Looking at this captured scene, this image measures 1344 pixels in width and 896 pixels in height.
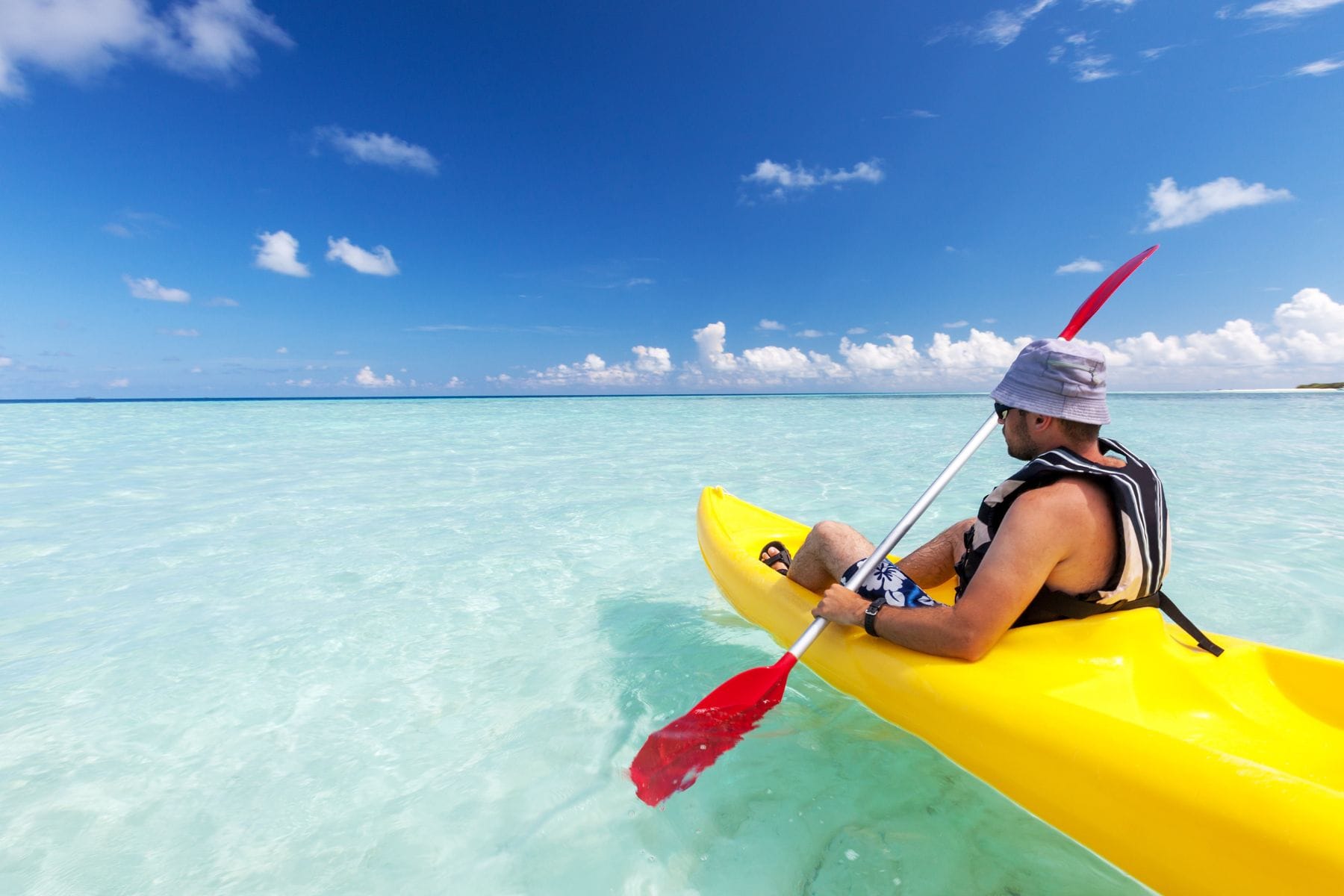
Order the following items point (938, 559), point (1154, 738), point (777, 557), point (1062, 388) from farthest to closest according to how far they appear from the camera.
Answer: point (777, 557) → point (938, 559) → point (1062, 388) → point (1154, 738)

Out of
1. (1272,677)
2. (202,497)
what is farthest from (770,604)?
(202,497)

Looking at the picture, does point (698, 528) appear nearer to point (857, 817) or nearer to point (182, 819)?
point (857, 817)

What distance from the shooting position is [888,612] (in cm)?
211

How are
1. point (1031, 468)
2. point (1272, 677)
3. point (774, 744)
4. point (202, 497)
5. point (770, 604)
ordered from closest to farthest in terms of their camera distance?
point (1031, 468) < point (1272, 677) < point (774, 744) < point (770, 604) < point (202, 497)

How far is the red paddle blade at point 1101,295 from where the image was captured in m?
2.94

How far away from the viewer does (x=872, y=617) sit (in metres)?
2.14

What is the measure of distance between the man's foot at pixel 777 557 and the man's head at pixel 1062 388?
1.47 meters

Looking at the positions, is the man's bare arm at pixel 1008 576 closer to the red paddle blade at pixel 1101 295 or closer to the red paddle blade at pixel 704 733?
the red paddle blade at pixel 704 733

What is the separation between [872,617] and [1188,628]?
3.16ft

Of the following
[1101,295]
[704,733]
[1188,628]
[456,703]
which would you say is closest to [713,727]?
[704,733]

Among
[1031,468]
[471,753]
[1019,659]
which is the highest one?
[1031,468]

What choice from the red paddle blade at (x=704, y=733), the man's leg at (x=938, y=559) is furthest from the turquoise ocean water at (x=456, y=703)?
the man's leg at (x=938, y=559)

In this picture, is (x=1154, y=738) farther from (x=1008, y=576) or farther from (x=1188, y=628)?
(x=1188, y=628)

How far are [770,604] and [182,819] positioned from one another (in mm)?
2329
